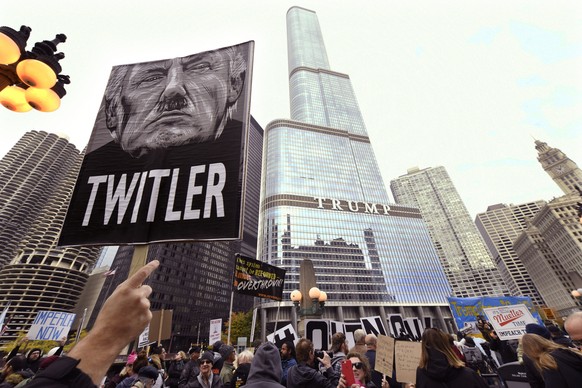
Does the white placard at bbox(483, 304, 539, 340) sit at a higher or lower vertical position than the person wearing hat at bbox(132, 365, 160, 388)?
higher

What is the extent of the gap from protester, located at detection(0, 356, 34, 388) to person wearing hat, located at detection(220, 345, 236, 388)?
431 centimetres

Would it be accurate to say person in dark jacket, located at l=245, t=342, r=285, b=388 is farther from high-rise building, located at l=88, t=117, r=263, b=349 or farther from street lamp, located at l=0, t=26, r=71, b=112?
high-rise building, located at l=88, t=117, r=263, b=349

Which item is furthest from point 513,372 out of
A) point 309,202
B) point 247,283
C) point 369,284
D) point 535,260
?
point 535,260

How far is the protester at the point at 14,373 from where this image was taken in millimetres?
5336

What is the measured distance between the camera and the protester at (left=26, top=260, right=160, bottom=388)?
0.97 metres

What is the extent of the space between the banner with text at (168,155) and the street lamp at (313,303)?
Result: 1131 cm

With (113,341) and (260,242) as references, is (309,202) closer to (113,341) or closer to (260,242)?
(260,242)

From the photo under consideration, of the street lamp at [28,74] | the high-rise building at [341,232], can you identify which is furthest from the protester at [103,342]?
the high-rise building at [341,232]

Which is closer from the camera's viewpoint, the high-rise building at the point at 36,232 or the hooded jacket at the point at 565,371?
the hooded jacket at the point at 565,371

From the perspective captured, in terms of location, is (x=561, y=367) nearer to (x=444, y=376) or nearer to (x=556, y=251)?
(x=444, y=376)

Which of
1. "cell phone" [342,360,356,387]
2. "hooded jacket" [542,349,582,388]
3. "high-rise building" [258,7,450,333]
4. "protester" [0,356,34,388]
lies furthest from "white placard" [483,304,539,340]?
"high-rise building" [258,7,450,333]

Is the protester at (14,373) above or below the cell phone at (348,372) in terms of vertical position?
above

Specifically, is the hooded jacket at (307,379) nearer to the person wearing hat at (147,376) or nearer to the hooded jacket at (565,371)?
the hooded jacket at (565,371)

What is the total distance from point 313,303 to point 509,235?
7932 inches
